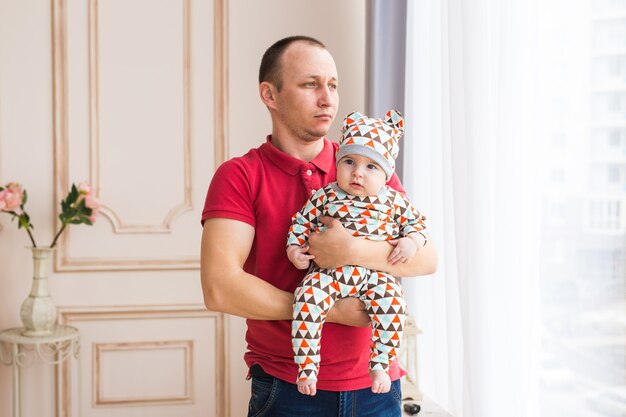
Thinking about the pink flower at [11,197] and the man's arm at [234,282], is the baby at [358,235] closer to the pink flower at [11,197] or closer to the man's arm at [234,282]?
the man's arm at [234,282]

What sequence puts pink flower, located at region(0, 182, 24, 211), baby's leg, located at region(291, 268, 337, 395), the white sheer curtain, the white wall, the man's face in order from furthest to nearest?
the white wall → pink flower, located at region(0, 182, 24, 211) → the white sheer curtain → the man's face → baby's leg, located at region(291, 268, 337, 395)

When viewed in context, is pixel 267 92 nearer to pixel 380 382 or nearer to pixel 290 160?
pixel 290 160

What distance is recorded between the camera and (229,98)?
338cm

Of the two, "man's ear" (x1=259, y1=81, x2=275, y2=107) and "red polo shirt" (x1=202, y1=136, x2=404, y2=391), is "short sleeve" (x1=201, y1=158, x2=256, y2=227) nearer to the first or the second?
"red polo shirt" (x1=202, y1=136, x2=404, y2=391)

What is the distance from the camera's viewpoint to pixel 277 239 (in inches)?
→ 61.0

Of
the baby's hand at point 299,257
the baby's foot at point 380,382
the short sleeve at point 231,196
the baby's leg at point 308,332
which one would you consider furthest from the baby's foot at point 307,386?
the short sleeve at point 231,196

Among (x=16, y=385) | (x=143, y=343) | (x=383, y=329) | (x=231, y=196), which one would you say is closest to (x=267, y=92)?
(x=231, y=196)

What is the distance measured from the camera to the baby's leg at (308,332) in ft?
4.66

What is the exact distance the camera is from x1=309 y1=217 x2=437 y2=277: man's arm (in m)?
1.44

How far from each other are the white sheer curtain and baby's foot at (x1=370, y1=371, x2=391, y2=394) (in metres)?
0.60

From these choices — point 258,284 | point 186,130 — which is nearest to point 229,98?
point 186,130

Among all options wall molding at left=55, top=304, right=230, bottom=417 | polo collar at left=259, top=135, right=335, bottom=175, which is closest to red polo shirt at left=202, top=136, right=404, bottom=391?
polo collar at left=259, top=135, right=335, bottom=175

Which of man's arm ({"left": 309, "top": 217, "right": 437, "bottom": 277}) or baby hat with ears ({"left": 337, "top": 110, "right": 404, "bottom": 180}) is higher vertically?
baby hat with ears ({"left": 337, "top": 110, "right": 404, "bottom": 180})

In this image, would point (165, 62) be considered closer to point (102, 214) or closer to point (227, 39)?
point (227, 39)
